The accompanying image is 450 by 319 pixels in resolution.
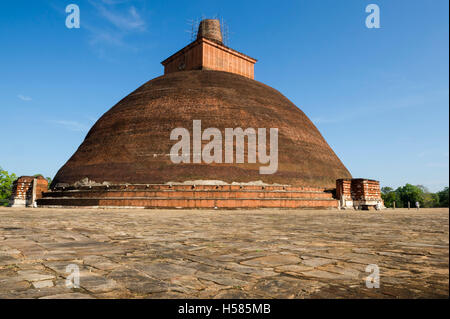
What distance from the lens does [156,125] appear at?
65.3 ft

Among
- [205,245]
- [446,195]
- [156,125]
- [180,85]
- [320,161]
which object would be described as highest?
[180,85]

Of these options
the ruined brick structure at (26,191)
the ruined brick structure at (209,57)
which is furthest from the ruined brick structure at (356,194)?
the ruined brick structure at (26,191)

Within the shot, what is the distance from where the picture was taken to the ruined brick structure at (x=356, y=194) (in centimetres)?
1862

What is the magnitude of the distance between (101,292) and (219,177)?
1558 cm

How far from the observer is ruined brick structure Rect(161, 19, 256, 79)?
2688cm

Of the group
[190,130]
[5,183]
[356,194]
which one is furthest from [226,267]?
[5,183]

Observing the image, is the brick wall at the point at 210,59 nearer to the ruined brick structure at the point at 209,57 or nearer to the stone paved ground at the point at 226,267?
the ruined brick structure at the point at 209,57

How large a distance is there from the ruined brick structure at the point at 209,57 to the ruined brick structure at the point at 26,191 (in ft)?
49.7

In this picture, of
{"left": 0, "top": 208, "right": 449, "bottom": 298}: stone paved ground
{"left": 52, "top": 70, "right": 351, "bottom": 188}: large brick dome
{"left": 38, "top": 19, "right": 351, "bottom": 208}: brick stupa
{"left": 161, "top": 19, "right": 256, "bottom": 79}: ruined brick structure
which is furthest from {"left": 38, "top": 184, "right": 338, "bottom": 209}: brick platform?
{"left": 161, "top": 19, "right": 256, "bottom": 79}: ruined brick structure

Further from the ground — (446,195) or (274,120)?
(274,120)

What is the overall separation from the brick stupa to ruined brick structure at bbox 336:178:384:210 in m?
0.80

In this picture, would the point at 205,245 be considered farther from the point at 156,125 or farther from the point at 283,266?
the point at 156,125
